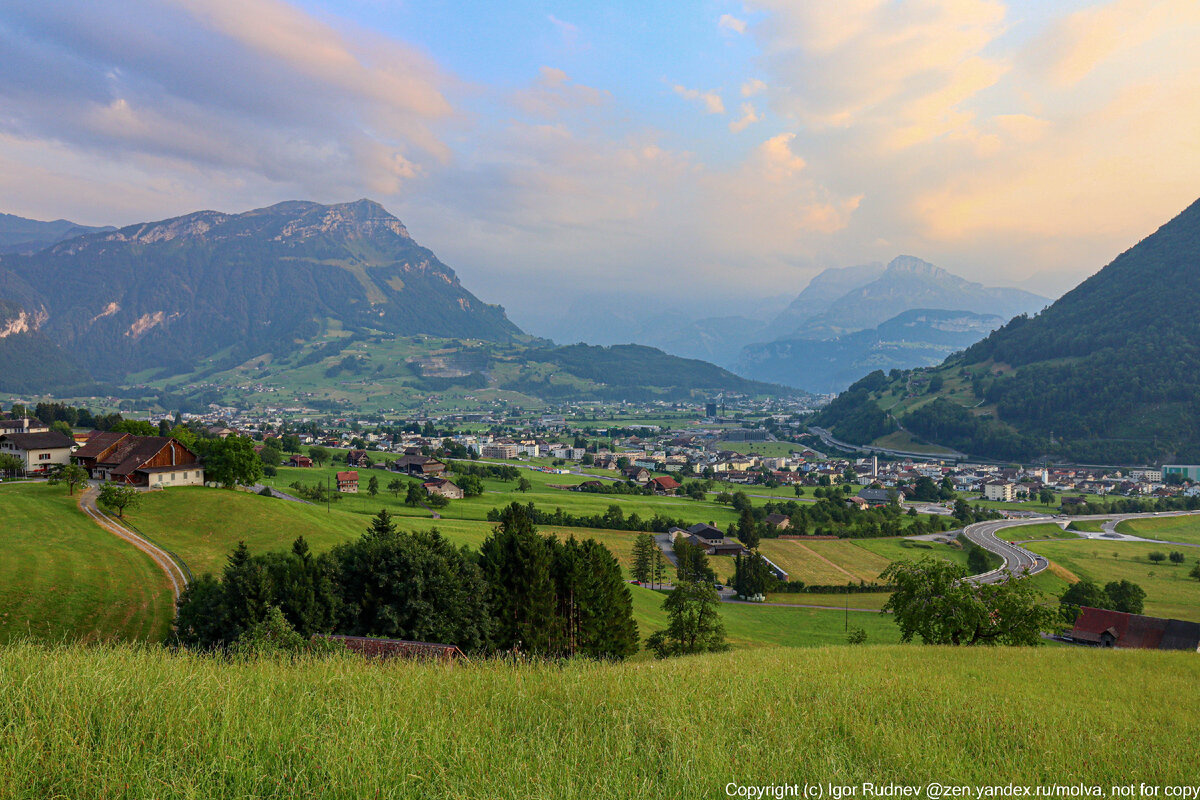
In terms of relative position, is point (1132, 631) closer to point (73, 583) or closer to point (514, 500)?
point (514, 500)

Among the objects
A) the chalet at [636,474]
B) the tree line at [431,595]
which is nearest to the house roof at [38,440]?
the tree line at [431,595]

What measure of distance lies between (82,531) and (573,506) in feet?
194

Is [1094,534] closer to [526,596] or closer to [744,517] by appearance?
[744,517]

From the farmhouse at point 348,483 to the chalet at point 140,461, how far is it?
29.8m

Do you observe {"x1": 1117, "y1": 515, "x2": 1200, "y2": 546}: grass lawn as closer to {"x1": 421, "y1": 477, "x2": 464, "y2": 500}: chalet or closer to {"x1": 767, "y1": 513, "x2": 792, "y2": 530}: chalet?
{"x1": 767, "y1": 513, "x2": 792, "y2": 530}: chalet

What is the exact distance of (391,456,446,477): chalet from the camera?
103 meters

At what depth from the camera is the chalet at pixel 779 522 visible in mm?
86438

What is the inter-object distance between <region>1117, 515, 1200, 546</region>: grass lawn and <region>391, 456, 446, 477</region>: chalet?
105m

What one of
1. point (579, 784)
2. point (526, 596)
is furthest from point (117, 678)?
point (526, 596)

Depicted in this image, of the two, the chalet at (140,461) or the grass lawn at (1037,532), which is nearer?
the chalet at (140,461)

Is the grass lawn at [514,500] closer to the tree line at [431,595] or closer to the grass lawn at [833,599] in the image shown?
the grass lawn at [833,599]

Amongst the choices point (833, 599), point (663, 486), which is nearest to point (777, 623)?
point (833, 599)

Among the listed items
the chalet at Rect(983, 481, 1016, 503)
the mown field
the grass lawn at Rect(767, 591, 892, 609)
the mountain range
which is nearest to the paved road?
the mown field

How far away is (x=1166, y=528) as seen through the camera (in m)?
94.1
